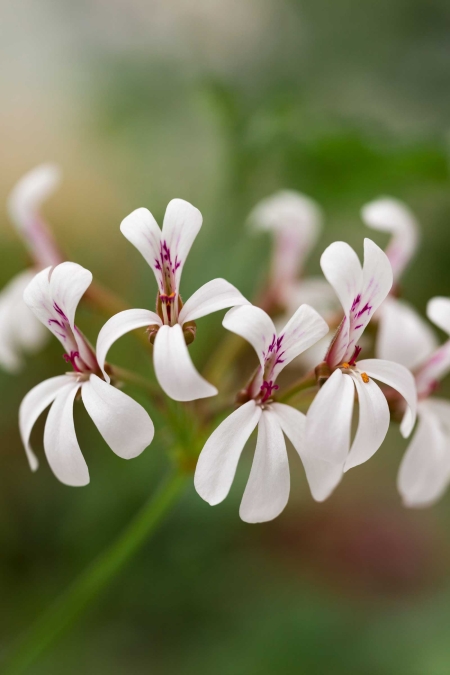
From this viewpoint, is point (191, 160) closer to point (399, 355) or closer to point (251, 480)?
point (399, 355)

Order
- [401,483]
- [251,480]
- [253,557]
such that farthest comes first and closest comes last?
[253,557]
[401,483]
[251,480]

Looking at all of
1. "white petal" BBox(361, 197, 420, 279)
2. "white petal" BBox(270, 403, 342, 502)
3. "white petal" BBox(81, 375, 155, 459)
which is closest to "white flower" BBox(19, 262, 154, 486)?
"white petal" BBox(81, 375, 155, 459)

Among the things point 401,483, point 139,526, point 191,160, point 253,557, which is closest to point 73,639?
point 253,557

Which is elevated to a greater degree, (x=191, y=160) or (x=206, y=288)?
(x=206, y=288)

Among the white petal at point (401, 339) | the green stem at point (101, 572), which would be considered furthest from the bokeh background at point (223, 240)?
the white petal at point (401, 339)

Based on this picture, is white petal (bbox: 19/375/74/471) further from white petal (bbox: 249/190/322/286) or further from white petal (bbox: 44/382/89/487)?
white petal (bbox: 249/190/322/286)

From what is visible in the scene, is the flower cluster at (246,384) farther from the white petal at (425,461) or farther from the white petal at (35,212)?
the white petal at (35,212)
